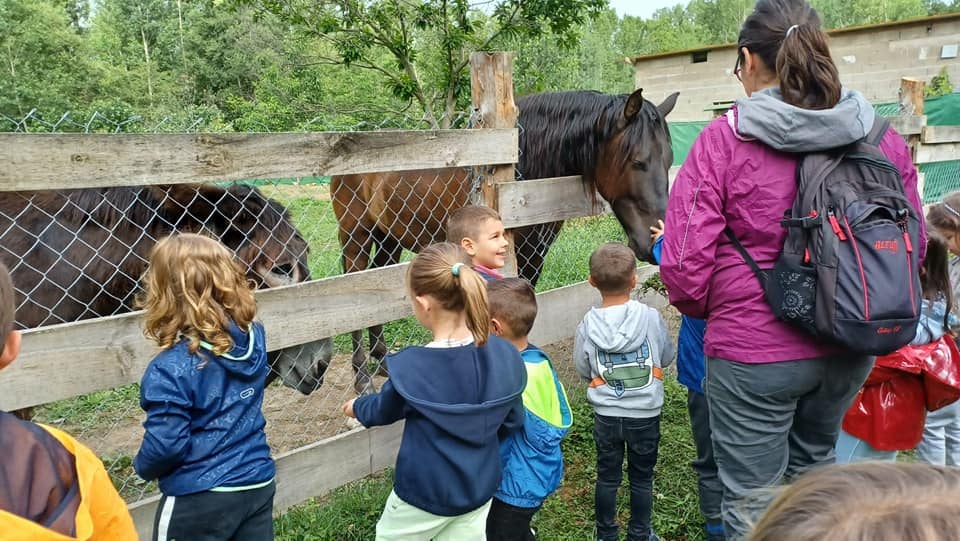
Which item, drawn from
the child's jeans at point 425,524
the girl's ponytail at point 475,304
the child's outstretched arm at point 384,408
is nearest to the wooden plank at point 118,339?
the child's outstretched arm at point 384,408

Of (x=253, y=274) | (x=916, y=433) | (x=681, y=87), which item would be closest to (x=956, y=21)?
(x=681, y=87)

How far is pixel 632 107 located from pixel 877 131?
1.90 m

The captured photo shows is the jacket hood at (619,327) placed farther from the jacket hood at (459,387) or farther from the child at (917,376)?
the child at (917,376)

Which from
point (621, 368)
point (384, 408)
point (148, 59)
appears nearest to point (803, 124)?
point (621, 368)

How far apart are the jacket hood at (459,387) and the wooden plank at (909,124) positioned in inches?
255

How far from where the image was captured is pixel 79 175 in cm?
219

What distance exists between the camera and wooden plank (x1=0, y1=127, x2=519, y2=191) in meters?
2.12

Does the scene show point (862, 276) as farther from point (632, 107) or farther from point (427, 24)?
point (427, 24)

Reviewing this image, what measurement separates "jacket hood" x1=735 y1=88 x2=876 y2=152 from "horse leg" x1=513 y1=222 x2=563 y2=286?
226 cm

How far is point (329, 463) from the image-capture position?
121 inches

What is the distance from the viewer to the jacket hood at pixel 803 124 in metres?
1.99

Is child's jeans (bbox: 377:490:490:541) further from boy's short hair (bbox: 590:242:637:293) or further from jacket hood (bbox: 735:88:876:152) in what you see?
jacket hood (bbox: 735:88:876:152)

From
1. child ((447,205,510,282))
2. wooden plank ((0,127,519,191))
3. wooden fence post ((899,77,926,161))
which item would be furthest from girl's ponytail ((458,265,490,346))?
wooden fence post ((899,77,926,161))

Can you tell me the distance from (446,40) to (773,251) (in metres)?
8.39
